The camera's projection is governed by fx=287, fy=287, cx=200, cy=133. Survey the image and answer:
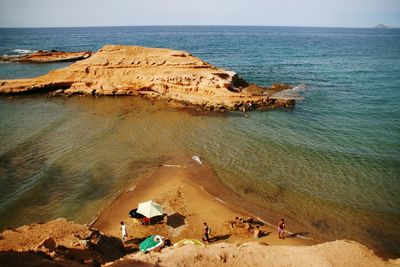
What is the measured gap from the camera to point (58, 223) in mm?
13625

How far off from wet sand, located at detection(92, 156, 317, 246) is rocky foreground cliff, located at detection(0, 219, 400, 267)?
3692mm

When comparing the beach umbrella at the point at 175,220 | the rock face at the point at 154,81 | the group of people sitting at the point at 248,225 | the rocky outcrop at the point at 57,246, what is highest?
the rock face at the point at 154,81

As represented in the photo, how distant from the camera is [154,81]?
130 feet

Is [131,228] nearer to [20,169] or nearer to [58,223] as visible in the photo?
[58,223]

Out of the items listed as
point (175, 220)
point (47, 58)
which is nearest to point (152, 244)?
point (175, 220)

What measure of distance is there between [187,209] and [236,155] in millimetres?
8135

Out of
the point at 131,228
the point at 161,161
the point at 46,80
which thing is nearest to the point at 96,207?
the point at 131,228

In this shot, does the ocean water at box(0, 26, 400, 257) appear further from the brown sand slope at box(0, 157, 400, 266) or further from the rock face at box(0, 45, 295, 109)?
the rock face at box(0, 45, 295, 109)

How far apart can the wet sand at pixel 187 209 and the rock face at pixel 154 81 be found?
15.4 m

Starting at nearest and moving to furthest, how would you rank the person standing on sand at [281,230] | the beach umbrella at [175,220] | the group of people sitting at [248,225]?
the person standing on sand at [281,230], the group of people sitting at [248,225], the beach umbrella at [175,220]

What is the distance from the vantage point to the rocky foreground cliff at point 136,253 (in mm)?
10031

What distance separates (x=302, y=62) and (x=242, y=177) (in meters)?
54.3

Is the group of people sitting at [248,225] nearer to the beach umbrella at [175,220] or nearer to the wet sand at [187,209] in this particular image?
the wet sand at [187,209]

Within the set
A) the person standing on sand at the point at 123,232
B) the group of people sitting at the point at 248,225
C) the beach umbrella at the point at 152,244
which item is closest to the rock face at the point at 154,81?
the group of people sitting at the point at 248,225
